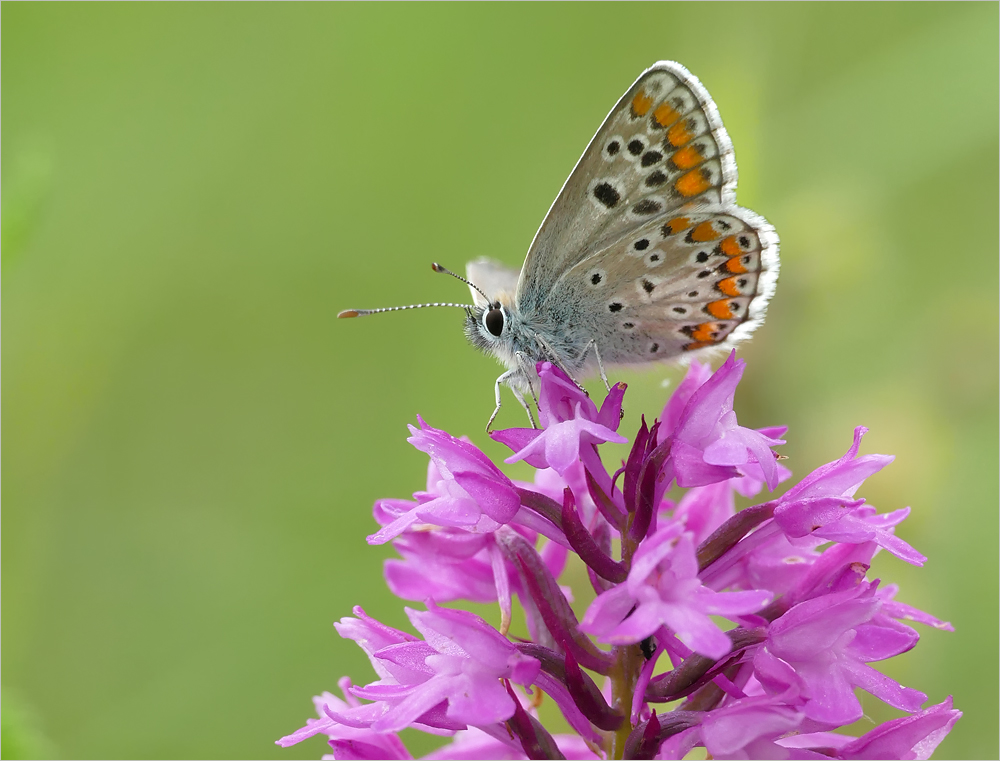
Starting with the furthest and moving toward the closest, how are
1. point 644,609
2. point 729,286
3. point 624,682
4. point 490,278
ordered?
point 490,278 < point 729,286 < point 624,682 < point 644,609

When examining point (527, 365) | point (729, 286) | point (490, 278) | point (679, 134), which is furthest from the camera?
point (490, 278)

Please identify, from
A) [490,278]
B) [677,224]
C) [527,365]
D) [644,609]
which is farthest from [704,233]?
[644,609]

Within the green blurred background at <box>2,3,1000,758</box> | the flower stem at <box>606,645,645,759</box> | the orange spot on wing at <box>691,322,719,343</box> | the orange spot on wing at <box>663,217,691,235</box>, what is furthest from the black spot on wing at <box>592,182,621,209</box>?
the flower stem at <box>606,645,645,759</box>

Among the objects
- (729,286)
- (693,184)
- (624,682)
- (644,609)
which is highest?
(693,184)

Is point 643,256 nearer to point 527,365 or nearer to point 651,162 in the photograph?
point 651,162

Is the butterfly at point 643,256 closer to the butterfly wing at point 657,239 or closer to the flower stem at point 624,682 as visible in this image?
the butterfly wing at point 657,239

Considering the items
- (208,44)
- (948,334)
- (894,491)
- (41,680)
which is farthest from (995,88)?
(41,680)

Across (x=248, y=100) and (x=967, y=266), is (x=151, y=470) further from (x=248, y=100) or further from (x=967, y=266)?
(x=967, y=266)
